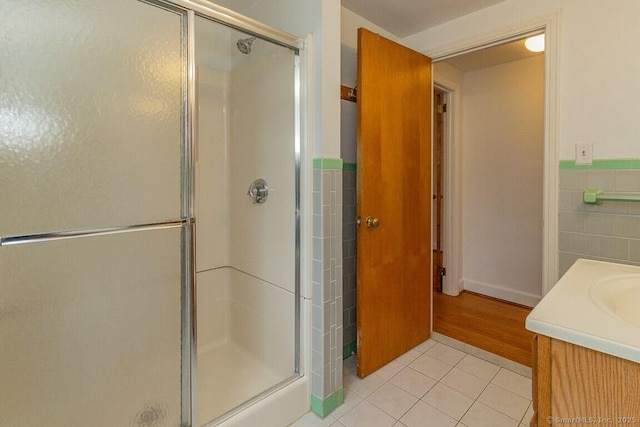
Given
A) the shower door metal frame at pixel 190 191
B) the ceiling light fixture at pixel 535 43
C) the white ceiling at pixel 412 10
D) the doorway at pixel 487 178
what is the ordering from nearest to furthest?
1. the shower door metal frame at pixel 190 191
2. the white ceiling at pixel 412 10
3. the ceiling light fixture at pixel 535 43
4. the doorway at pixel 487 178

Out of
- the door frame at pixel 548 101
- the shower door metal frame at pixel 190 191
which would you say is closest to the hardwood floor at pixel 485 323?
the door frame at pixel 548 101

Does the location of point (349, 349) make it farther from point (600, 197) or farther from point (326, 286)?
point (600, 197)

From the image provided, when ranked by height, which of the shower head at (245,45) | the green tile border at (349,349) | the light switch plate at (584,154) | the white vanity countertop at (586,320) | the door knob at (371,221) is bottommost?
the green tile border at (349,349)

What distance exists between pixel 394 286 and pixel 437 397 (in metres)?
0.63

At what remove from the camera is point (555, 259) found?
1.79 metres

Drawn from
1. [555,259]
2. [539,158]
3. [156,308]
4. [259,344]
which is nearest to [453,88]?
[539,158]

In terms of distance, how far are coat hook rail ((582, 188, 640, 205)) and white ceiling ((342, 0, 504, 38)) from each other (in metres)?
1.26

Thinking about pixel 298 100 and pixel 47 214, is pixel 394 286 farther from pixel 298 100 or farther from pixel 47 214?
pixel 47 214

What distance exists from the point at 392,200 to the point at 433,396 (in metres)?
1.11

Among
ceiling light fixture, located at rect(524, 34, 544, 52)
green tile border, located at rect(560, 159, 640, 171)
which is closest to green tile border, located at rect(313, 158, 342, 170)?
green tile border, located at rect(560, 159, 640, 171)

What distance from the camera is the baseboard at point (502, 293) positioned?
291 cm

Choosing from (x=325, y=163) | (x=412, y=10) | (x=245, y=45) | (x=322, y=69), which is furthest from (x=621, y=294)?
(x=245, y=45)

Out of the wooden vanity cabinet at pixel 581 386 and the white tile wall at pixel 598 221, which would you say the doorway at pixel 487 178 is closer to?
the white tile wall at pixel 598 221

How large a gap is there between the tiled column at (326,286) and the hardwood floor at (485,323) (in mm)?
1193
